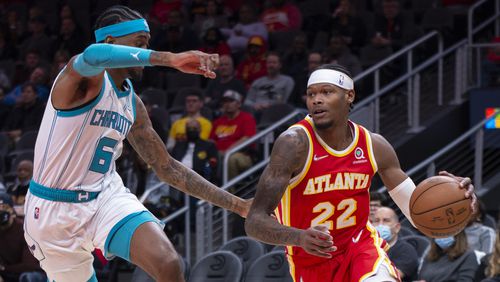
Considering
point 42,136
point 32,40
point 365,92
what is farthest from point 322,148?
point 32,40

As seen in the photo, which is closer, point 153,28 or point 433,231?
point 433,231

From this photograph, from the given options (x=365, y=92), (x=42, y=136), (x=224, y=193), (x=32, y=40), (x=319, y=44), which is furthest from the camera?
(x=32, y=40)

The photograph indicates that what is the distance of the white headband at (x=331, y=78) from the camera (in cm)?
623

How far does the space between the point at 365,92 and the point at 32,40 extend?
649cm

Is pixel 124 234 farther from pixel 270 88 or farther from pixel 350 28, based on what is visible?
pixel 350 28

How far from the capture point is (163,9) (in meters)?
16.6

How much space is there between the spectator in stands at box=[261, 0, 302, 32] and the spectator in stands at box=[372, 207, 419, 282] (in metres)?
6.41

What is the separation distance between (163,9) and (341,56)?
426 centimetres

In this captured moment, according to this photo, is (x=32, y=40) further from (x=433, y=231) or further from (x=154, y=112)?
(x=433, y=231)

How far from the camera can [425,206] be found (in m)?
6.13

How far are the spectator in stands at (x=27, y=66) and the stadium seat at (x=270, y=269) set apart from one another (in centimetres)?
747

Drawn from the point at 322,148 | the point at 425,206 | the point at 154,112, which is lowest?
the point at 154,112

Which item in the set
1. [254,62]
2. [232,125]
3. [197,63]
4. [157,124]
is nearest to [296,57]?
[254,62]

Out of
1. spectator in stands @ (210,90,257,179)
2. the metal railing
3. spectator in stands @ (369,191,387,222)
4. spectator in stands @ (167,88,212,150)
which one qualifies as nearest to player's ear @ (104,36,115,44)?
spectator in stands @ (369,191,387,222)
